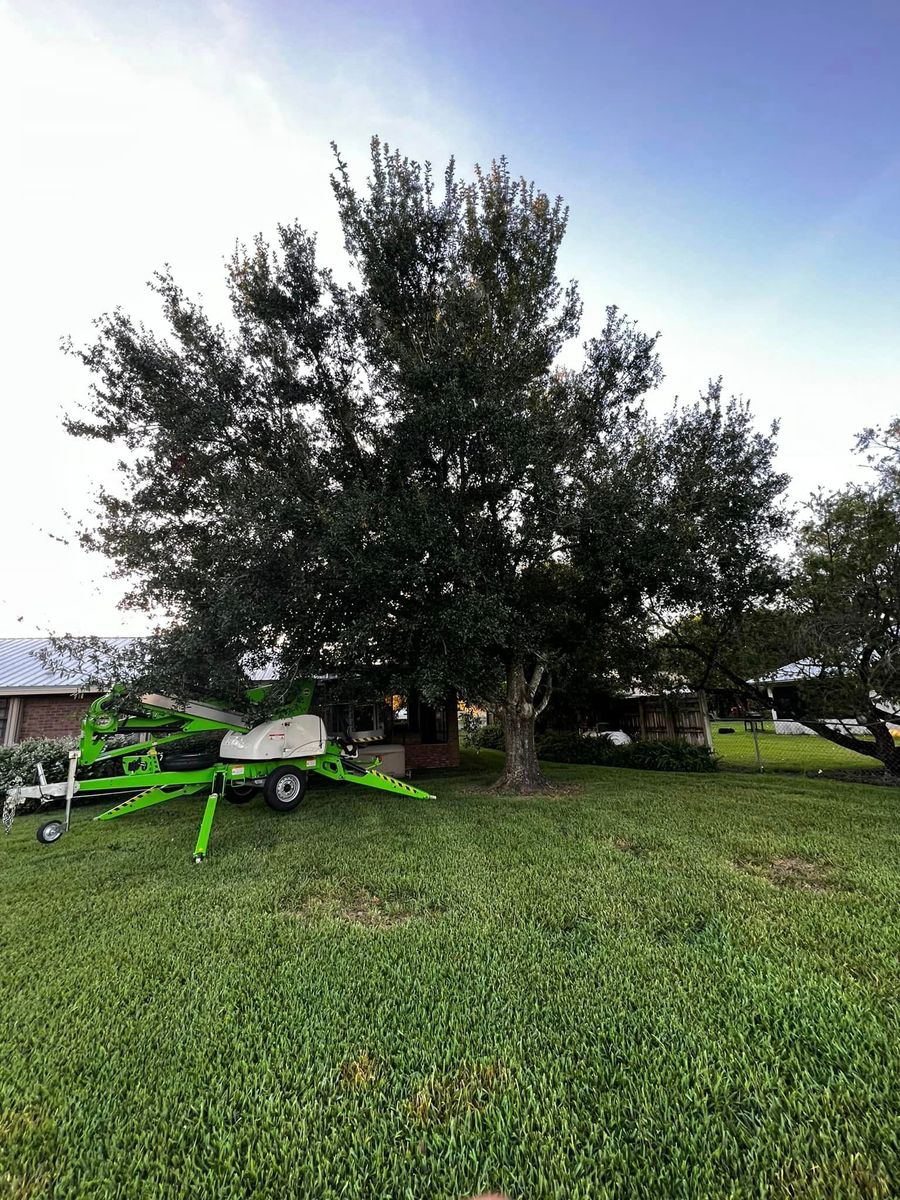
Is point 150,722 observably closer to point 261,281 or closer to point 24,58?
point 261,281

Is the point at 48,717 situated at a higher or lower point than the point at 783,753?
higher

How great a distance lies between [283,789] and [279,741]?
0.74 metres

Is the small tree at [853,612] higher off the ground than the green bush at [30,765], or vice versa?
the small tree at [853,612]

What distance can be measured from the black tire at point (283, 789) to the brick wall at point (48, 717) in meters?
9.99

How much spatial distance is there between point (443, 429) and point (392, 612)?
2975mm

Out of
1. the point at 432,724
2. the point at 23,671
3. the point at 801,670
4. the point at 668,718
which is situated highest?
the point at 23,671

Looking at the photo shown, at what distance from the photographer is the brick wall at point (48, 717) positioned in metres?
14.1

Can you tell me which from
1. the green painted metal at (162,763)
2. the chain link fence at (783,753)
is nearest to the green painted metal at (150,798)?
the green painted metal at (162,763)

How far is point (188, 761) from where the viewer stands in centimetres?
654

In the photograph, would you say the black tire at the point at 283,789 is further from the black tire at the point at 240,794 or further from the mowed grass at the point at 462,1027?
the mowed grass at the point at 462,1027

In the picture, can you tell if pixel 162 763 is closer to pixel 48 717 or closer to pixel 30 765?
pixel 30 765

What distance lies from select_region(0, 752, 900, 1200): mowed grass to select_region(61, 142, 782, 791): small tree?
3.52m

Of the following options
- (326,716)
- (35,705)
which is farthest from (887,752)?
(35,705)

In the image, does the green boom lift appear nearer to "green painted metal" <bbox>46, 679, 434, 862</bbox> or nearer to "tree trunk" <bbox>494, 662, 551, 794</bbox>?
"green painted metal" <bbox>46, 679, 434, 862</bbox>
